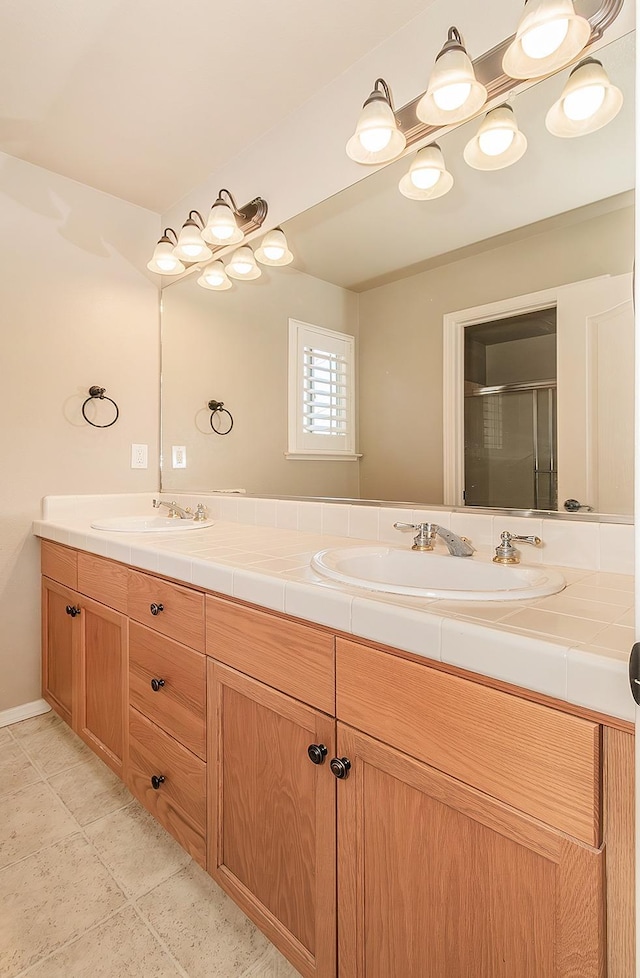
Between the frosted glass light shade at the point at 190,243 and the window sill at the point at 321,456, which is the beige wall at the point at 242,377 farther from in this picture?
the frosted glass light shade at the point at 190,243

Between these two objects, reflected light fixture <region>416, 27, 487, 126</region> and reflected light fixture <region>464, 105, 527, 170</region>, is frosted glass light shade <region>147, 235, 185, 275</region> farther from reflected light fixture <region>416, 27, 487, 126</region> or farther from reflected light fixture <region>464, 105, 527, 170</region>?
reflected light fixture <region>464, 105, 527, 170</region>

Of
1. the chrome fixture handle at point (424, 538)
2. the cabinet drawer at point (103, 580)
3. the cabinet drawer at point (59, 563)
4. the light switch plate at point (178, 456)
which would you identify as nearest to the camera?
the chrome fixture handle at point (424, 538)

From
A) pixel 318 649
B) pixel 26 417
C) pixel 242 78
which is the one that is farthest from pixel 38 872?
pixel 242 78

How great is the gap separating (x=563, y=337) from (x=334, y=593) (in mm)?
816

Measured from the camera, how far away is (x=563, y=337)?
1159 mm

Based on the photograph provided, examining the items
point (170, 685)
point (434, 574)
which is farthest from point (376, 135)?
point (170, 685)

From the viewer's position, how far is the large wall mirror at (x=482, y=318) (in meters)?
1.09

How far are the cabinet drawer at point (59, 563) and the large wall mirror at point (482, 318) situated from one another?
0.73 metres

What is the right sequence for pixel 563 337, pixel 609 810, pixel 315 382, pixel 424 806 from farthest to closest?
pixel 315 382, pixel 563 337, pixel 424 806, pixel 609 810

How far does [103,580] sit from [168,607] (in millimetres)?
436

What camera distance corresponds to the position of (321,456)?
1.74 metres

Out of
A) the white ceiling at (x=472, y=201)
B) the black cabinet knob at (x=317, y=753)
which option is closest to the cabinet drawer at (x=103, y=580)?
the black cabinet knob at (x=317, y=753)

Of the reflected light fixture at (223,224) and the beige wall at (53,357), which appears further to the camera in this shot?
the beige wall at (53,357)

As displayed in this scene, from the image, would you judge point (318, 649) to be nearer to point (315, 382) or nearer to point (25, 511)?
point (315, 382)
